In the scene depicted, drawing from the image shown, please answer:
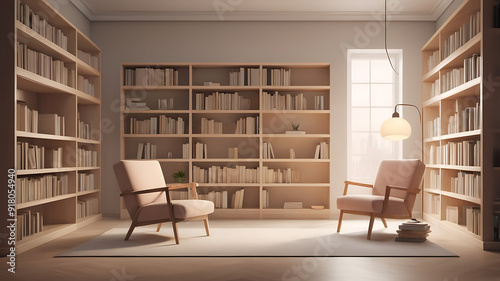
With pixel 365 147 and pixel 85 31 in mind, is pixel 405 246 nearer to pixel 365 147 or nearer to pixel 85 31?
pixel 365 147

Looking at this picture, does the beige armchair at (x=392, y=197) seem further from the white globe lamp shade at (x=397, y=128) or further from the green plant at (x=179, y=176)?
the green plant at (x=179, y=176)

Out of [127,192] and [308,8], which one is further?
[308,8]

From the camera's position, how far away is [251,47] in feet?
23.1

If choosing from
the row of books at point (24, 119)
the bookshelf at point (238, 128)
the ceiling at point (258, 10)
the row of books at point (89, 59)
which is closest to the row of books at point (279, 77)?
the bookshelf at point (238, 128)

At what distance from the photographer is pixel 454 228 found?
5.18 meters

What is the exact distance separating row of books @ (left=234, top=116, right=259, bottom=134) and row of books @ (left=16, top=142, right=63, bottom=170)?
2.49m

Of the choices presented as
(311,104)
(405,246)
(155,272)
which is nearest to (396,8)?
(311,104)

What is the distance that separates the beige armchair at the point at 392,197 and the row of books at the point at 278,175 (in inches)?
57.2

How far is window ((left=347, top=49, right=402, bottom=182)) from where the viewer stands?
23.3 ft

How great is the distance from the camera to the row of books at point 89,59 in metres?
6.21

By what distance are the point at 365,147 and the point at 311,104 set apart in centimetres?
110

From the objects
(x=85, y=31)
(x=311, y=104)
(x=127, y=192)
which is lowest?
(x=127, y=192)

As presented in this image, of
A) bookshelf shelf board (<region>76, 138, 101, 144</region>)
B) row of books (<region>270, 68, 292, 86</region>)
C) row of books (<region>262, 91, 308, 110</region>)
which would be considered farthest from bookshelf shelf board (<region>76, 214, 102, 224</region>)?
row of books (<region>270, 68, 292, 86</region>)

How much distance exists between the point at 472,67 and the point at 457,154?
104cm
